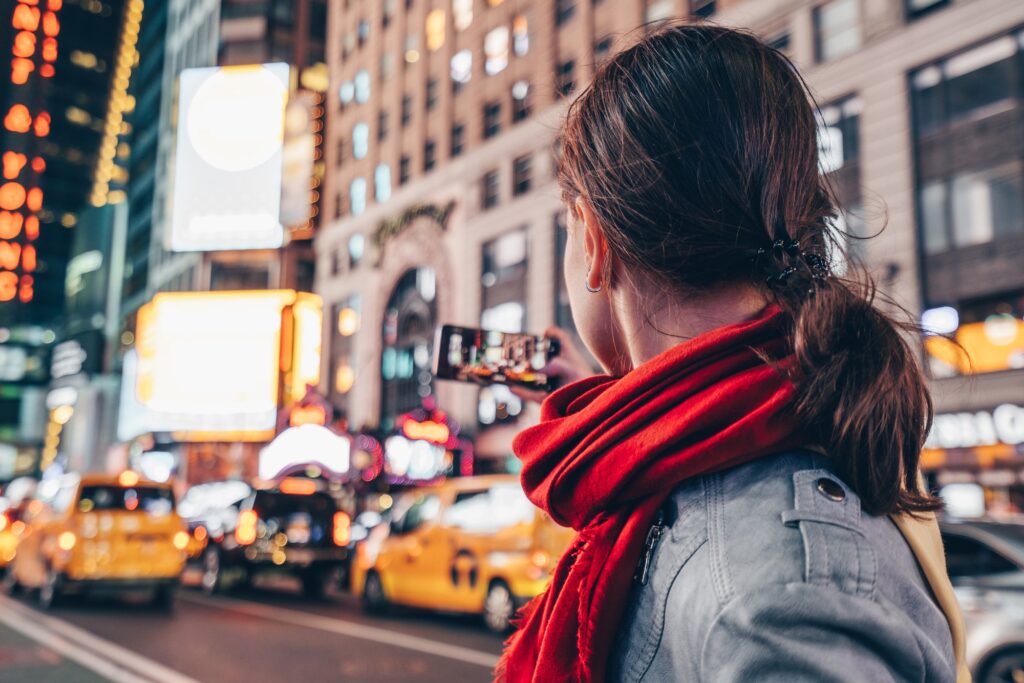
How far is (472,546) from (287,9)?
5106 centimetres

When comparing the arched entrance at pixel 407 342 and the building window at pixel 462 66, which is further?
the arched entrance at pixel 407 342

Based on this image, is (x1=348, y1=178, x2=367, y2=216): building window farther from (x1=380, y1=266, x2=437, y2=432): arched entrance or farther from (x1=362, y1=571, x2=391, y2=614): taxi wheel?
(x1=362, y1=571, x2=391, y2=614): taxi wheel

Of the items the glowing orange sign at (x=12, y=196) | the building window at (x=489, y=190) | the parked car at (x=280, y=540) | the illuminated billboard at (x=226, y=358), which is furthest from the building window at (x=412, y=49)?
the glowing orange sign at (x=12, y=196)

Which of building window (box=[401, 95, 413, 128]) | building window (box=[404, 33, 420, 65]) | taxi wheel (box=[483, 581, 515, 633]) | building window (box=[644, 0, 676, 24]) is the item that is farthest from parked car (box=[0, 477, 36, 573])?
building window (box=[404, 33, 420, 65])

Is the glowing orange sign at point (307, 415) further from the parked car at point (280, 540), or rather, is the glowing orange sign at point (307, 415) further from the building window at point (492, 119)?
the parked car at point (280, 540)

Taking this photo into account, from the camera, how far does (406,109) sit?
3919cm

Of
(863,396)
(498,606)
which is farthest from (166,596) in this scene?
(863,396)

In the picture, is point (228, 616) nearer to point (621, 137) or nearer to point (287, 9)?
point (621, 137)

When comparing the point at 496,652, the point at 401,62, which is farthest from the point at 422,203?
the point at 496,652

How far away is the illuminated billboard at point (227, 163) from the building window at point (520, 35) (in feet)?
40.9

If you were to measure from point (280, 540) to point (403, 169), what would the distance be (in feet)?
81.3

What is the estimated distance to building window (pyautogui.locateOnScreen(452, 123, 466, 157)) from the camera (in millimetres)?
35156

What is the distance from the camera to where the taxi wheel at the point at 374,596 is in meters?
13.2

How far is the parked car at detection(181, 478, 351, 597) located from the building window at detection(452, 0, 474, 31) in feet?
75.8
